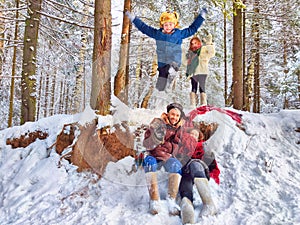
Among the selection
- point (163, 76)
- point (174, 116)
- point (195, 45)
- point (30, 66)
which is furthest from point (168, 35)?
point (30, 66)

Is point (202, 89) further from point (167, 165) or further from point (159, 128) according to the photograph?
point (167, 165)

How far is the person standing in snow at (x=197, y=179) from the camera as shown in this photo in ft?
10.1

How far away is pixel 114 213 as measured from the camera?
3260 mm

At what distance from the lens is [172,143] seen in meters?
3.61

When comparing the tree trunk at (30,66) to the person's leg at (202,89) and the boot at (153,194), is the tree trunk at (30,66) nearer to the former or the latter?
the person's leg at (202,89)

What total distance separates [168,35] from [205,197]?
2895 millimetres

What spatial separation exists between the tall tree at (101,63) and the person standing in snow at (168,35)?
66 cm

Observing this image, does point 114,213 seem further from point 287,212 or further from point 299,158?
point 299,158

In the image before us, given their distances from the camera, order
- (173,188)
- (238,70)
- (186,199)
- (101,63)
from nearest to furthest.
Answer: (186,199)
(173,188)
(101,63)
(238,70)

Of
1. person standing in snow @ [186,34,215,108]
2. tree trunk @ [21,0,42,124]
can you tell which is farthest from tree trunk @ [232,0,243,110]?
tree trunk @ [21,0,42,124]

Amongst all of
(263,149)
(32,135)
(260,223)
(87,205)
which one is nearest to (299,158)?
(263,149)

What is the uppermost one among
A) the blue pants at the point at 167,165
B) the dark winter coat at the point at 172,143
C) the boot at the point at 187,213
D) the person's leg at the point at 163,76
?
the person's leg at the point at 163,76

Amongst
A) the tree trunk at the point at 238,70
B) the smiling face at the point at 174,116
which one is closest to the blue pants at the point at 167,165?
the smiling face at the point at 174,116

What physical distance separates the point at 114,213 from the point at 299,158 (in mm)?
3071
